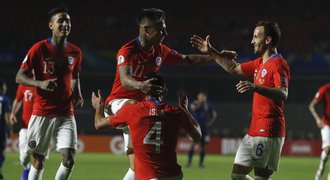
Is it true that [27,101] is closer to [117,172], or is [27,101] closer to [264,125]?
[117,172]

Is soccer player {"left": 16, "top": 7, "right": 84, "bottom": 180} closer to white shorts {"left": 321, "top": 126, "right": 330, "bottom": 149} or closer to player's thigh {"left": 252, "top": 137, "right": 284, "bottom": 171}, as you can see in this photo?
player's thigh {"left": 252, "top": 137, "right": 284, "bottom": 171}

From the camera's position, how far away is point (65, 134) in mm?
8648

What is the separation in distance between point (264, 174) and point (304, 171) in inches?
377

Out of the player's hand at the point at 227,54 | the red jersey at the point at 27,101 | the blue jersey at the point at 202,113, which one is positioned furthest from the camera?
the blue jersey at the point at 202,113

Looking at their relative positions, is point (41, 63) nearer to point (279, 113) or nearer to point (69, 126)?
point (69, 126)

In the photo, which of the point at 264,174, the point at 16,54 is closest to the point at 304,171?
the point at 264,174

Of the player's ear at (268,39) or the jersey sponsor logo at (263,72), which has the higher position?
the player's ear at (268,39)

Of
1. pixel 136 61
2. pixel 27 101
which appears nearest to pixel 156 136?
pixel 136 61

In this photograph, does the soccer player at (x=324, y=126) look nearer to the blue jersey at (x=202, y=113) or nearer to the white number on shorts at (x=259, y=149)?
the white number on shorts at (x=259, y=149)

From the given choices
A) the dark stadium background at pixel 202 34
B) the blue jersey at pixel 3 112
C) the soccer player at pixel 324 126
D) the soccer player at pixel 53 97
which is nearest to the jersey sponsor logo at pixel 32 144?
the soccer player at pixel 53 97

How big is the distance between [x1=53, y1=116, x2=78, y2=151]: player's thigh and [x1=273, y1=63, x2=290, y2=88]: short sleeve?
109 inches

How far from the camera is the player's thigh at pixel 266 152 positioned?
7.81 meters

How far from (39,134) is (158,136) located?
114 inches

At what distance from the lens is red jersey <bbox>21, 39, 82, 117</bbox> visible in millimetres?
8633
